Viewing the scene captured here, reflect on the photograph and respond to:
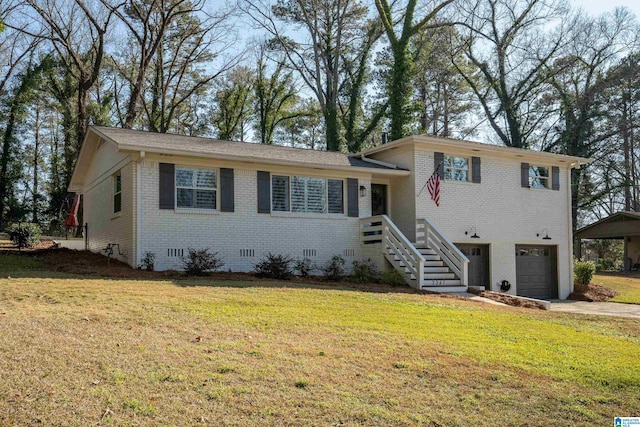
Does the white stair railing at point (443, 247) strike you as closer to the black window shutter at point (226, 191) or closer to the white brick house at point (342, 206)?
the white brick house at point (342, 206)

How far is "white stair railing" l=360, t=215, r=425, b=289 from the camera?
1534 centimetres

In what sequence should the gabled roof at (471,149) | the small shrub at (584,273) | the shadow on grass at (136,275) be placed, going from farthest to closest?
the small shrub at (584,273)
the gabled roof at (471,149)
the shadow on grass at (136,275)

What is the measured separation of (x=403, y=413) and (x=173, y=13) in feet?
101

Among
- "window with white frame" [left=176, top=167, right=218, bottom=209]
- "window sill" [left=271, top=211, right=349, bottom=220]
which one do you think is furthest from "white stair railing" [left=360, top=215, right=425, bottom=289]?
"window with white frame" [left=176, top=167, right=218, bottom=209]

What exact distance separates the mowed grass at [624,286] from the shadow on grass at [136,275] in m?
10.2

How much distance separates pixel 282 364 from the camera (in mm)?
6332

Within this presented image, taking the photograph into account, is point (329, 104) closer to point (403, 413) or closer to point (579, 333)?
point (579, 333)

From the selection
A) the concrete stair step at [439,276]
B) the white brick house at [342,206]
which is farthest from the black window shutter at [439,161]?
the concrete stair step at [439,276]

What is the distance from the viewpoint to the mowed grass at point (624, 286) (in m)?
20.4

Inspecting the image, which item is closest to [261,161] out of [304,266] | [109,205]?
[304,266]

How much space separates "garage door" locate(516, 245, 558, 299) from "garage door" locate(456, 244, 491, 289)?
1614mm

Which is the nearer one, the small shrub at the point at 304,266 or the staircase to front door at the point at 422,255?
the staircase to front door at the point at 422,255

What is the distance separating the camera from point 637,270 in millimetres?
31312

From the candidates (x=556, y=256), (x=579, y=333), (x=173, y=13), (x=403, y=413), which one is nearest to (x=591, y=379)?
(x=403, y=413)
